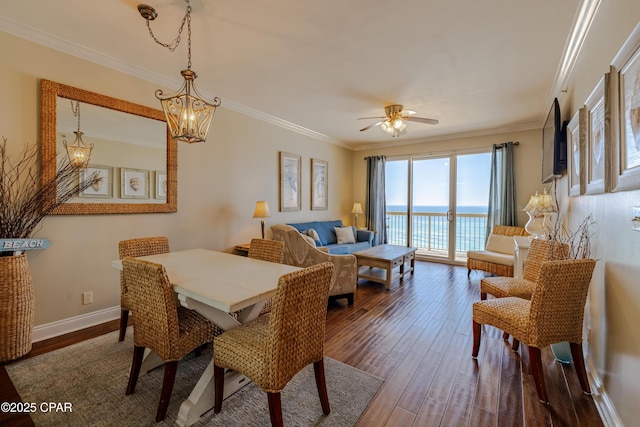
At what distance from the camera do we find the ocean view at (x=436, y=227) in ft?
18.1

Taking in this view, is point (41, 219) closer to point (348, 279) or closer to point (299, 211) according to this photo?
point (348, 279)

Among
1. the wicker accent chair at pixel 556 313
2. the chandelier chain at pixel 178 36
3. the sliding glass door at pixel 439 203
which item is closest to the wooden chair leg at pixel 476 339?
the wicker accent chair at pixel 556 313

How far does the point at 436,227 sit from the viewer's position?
19.6ft

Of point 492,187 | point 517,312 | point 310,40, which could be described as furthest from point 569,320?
point 492,187

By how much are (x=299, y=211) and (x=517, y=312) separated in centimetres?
386

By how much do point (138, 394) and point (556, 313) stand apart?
275 cm

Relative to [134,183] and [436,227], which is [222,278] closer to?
[134,183]

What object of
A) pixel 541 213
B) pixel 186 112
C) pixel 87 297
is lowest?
pixel 87 297

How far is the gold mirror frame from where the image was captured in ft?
7.76

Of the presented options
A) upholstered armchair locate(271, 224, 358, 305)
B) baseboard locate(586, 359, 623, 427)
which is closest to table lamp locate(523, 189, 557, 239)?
baseboard locate(586, 359, 623, 427)

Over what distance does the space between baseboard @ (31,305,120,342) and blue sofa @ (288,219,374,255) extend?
277 cm

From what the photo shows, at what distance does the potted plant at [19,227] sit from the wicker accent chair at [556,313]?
12.0 feet

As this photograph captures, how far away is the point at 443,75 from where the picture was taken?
2.97m

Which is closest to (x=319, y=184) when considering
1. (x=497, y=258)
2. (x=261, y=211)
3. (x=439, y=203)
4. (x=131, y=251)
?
(x=261, y=211)
